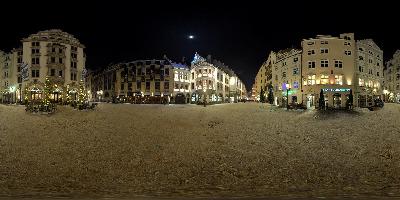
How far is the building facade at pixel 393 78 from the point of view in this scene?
286 feet

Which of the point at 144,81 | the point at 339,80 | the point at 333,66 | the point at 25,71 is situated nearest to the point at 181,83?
the point at 144,81

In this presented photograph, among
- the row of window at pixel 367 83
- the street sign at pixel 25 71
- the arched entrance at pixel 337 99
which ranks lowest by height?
the arched entrance at pixel 337 99

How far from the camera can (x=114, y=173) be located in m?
12.2

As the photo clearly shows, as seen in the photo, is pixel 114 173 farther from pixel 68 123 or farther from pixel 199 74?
pixel 199 74

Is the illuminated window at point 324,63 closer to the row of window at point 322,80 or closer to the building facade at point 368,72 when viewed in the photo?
the row of window at point 322,80

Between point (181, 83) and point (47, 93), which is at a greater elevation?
point (181, 83)

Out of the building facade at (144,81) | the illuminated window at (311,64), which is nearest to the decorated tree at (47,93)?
the building facade at (144,81)

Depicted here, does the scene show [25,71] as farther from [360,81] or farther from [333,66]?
[360,81]

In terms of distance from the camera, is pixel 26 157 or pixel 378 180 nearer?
pixel 378 180

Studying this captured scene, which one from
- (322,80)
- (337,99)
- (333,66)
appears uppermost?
(333,66)

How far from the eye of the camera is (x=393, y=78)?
9062 centimetres

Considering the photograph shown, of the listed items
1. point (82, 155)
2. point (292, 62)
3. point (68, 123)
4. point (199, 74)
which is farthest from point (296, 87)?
point (82, 155)

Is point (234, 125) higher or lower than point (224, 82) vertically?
lower

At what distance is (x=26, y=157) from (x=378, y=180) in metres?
15.1
